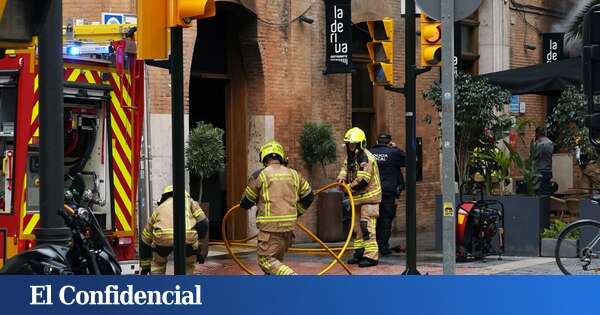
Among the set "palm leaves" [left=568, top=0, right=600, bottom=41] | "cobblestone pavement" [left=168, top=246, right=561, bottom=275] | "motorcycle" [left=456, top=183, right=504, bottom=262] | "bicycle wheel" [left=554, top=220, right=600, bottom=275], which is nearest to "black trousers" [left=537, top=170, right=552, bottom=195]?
"cobblestone pavement" [left=168, top=246, right=561, bottom=275]

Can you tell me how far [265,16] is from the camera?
17047 mm

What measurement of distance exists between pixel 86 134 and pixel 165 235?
1403 mm

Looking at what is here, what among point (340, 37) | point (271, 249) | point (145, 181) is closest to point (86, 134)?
point (271, 249)

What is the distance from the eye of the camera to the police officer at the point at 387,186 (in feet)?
47.8

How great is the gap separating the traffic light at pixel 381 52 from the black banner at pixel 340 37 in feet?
18.3

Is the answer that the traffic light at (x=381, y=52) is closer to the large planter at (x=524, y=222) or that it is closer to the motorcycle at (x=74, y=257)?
the large planter at (x=524, y=222)

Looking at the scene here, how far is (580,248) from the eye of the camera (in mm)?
12453

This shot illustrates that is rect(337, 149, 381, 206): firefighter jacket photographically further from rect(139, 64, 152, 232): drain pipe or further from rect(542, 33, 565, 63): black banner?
rect(542, 33, 565, 63): black banner

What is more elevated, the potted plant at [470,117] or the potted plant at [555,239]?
the potted plant at [470,117]

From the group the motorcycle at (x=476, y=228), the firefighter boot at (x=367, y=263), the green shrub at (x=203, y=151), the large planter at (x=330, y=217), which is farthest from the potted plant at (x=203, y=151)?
the motorcycle at (x=476, y=228)

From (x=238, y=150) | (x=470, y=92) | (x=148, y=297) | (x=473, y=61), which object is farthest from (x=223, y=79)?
(x=148, y=297)

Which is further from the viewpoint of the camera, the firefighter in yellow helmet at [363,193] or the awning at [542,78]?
the awning at [542,78]

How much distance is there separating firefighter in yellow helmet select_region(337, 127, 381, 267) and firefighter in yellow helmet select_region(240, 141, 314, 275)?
10.5ft

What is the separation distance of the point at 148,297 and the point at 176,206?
9.93 feet
